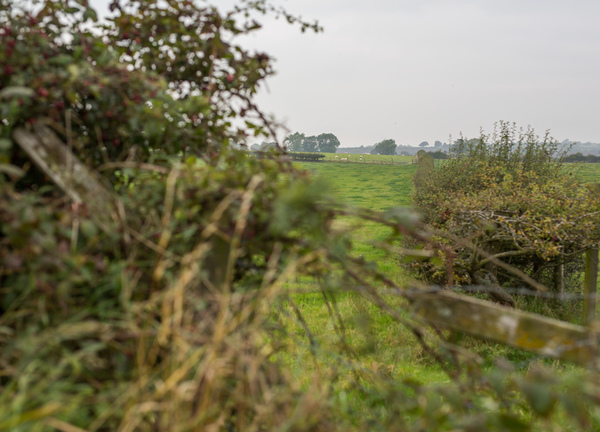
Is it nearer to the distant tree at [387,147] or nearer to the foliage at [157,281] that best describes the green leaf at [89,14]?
the foliage at [157,281]

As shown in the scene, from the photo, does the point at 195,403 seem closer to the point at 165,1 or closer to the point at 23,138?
the point at 23,138

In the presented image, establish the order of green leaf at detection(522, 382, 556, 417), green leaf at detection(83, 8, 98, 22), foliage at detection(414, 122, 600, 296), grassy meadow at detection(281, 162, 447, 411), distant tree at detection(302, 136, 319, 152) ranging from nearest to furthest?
green leaf at detection(522, 382, 556, 417) < green leaf at detection(83, 8, 98, 22) < grassy meadow at detection(281, 162, 447, 411) < foliage at detection(414, 122, 600, 296) < distant tree at detection(302, 136, 319, 152)

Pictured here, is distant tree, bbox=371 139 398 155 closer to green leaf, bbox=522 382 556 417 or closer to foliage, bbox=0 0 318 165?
foliage, bbox=0 0 318 165

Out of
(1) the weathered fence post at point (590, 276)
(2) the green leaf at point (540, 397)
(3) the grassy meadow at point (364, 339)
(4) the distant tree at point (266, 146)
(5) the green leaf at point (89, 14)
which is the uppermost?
(5) the green leaf at point (89, 14)

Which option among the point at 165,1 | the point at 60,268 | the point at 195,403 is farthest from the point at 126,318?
the point at 165,1

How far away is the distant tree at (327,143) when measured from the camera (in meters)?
85.2

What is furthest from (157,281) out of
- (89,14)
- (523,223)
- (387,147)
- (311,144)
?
(387,147)

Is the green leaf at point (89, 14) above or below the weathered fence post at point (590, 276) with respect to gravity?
above

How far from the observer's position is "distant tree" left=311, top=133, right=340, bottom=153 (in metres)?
85.2

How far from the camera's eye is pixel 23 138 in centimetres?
226

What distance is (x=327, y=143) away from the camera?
8588 centimetres

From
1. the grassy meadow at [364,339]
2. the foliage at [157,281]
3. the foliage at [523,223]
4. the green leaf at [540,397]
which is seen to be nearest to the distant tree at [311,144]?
the grassy meadow at [364,339]

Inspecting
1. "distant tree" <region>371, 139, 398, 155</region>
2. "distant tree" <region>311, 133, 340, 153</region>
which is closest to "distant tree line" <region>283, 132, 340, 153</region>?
"distant tree" <region>311, 133, 340, 153</region>

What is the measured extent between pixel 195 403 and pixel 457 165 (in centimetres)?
1112
